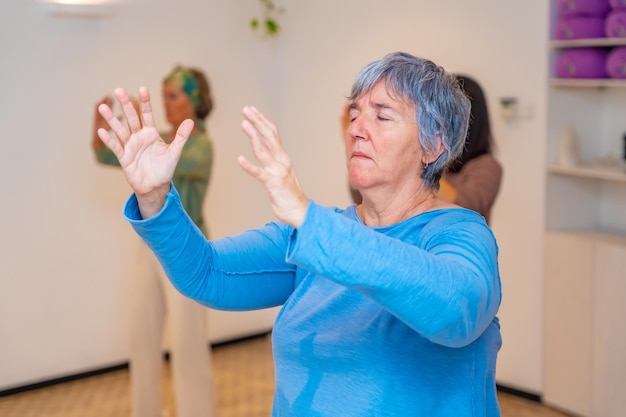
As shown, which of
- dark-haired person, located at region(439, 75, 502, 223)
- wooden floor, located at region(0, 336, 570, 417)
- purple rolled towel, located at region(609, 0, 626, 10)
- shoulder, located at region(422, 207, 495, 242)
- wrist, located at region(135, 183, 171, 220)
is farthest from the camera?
wooden floor, located at region(0, 336, 570, 417)

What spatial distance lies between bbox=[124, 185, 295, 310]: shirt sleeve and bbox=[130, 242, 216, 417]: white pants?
2.17 meters

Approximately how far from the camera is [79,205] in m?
4.67

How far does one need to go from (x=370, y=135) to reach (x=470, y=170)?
1.90m

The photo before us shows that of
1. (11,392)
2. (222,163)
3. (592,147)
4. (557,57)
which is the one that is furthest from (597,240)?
(11,392)

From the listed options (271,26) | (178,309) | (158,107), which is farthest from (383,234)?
(271,26)

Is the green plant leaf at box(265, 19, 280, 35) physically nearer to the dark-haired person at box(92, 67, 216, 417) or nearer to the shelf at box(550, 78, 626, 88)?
the dark-haired person at box(92, 67, 216, 417)

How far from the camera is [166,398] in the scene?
14.7 feet

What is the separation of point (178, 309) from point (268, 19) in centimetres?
230

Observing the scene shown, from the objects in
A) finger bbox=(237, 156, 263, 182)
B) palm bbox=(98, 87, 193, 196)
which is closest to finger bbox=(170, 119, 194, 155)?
palm bbox=(98, 87, 193, 196)

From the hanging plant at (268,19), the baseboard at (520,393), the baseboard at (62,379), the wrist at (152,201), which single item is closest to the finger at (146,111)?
the wrist at (152,201)

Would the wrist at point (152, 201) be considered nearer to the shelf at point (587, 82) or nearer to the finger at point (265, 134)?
the finger at point (265, 134)

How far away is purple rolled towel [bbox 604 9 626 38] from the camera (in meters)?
3.71

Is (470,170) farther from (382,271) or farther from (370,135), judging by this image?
(382,271)

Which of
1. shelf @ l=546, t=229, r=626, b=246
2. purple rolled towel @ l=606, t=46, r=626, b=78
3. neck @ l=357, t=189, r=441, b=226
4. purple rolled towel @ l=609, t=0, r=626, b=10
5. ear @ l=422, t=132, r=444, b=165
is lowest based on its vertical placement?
shelf @ l=546, t=229, r=626, b=246
